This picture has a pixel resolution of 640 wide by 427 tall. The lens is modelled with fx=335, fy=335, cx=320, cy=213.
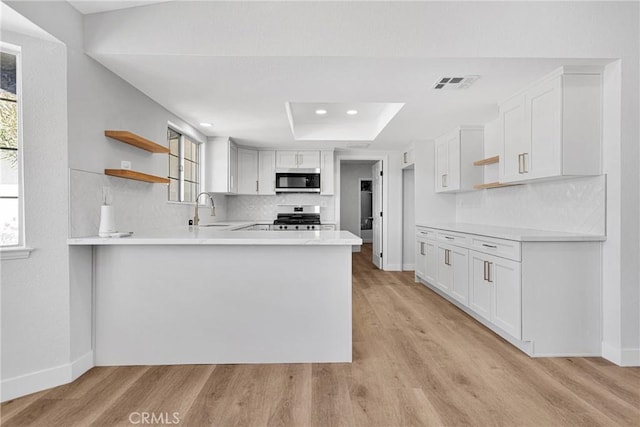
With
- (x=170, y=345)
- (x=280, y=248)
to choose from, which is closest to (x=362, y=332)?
(x=280, y=248)

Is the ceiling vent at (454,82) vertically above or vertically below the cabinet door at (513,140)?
above

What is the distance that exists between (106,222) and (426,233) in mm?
3759

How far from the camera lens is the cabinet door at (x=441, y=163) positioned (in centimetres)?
469

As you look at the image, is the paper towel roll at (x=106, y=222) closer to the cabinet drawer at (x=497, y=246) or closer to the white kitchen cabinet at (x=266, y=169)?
the cabinet drawer at (x=497, y=246)

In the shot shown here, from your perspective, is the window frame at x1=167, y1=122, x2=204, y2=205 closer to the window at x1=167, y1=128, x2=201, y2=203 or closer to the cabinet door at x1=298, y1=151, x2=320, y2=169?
the window at x1=167, y1=128, x2=201, y2=203

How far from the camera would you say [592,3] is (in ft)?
7.68

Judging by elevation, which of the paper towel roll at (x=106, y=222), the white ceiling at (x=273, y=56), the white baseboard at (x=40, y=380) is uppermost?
the white ceiling at (x=273, y=56)

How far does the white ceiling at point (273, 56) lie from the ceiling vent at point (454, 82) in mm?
54

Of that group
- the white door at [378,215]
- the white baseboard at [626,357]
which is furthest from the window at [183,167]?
the white baseboard at [626,357]

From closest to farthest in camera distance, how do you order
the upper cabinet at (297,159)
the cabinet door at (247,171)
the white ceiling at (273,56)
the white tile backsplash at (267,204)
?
the white ceiling at (273,56)
the cabinet door at (247,171)
the upper cabinet at (297,159)
the white tile backsplash at (267,204)

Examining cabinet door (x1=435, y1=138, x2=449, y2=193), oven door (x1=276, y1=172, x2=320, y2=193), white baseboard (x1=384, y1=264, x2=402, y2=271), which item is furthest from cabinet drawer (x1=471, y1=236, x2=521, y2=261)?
oven door (x1=276, y1=172, x2=320, y2=193)

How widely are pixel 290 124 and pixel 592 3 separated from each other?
2909 mm

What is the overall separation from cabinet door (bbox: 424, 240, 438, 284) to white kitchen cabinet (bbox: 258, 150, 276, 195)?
2735 mm

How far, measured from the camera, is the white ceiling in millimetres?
2287
